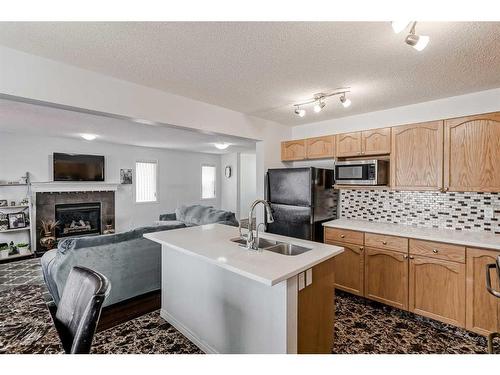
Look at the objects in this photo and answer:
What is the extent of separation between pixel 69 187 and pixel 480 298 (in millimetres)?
6408

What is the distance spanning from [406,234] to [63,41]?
315cm

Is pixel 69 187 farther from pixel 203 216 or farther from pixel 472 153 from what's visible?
pixel 472 153

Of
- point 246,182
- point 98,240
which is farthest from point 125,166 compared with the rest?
point 98,240

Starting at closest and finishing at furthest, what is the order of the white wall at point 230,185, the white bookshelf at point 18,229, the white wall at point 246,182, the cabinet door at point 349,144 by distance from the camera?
the cabinet door at point 349,144 < the white bookshelf at point 18,229 < the white wall at point 230,185 < the white wall at point 246,182

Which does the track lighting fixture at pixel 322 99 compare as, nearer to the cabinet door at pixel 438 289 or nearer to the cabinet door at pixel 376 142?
the cabinet door at pixel 376 142

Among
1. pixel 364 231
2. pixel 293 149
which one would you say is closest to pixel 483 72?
pixel 364 231

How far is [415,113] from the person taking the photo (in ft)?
9.27

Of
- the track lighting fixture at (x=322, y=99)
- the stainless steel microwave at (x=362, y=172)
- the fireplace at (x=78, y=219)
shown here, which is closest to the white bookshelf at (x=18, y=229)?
the fireplace at (x=78, y=219)

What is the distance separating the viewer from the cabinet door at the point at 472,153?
220cm

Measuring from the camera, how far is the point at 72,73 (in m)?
1.93

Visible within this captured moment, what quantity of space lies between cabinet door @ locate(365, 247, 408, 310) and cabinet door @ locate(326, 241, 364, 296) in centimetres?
6

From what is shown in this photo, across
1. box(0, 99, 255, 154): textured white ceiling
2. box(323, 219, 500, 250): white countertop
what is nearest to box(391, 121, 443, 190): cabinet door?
box(323, 219, 500, 250): white countertop

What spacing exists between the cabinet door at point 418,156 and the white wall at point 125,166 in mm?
5485

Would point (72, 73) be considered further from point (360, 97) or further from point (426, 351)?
point (426, 351)
